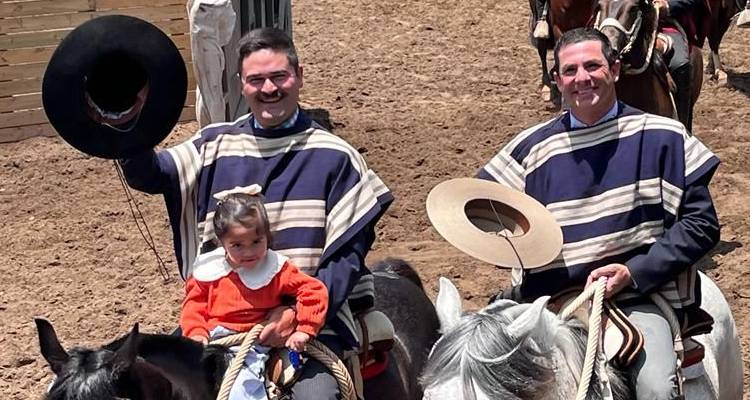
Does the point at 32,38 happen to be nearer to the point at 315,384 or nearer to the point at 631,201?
the point at 315,384

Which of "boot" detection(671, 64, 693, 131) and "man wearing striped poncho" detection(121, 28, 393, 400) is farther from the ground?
"man wearing striped poncho" detection(121, 28, 393, 400)

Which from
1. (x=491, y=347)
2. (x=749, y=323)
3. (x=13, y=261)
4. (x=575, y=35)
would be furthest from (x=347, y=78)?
(x=491, y=347)

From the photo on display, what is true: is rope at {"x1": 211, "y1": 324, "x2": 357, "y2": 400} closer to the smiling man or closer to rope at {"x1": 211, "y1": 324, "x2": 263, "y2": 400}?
rope at {"x1": 211, "y1": 324, "x2": 263, "y2": 400}

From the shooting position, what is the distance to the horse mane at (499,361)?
124 inches

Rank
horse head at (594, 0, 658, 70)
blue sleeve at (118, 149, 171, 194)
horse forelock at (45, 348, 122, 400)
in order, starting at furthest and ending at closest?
horse head at (594, 0, 658, 70) < blue sleeve at (118, 149, 171, 194) < horse forelock at (45, 348, 122, 400)

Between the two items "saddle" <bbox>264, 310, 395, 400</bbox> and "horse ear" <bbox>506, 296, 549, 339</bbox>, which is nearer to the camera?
"horse ear" <bbox>506, 296, 549, 339</bbox>

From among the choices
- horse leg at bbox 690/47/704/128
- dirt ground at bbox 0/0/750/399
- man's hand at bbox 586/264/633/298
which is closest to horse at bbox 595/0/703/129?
horse leg at bbox 690/47/704/128

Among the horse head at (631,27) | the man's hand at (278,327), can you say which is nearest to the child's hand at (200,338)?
the man's hand at (278,327)

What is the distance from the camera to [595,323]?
3561mm

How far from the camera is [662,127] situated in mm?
3896

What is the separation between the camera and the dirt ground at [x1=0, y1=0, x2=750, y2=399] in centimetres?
732

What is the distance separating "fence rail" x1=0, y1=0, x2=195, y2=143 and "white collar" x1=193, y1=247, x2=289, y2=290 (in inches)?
283

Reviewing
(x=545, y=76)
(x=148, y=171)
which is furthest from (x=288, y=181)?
(x=545, y=76)

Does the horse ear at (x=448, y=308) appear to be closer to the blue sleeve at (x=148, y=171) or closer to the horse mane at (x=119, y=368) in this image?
the horse mane at (x=119, y=368)
